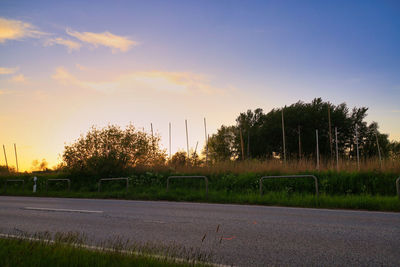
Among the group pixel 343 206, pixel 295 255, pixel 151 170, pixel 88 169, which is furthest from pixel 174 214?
pixel 88 169

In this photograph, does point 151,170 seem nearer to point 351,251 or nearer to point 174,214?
point 174,214

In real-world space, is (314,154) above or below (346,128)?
below

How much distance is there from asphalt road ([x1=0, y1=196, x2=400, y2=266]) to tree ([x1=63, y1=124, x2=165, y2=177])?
44.6 ft

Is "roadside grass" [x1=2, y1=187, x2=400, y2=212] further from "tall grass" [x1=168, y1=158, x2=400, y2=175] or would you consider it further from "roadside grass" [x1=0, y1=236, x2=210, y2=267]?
"roadside grass" [x1=0, y1=236, x2=210, y2=267]

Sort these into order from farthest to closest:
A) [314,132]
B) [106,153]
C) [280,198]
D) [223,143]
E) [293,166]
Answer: [223,143] → [314,132] → [106,153] → [293,166] → [280,198]

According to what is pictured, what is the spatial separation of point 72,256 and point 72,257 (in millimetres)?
55

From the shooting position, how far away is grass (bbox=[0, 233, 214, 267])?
14.5ft

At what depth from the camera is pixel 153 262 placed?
4.39 metres

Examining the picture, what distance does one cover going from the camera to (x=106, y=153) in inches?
992

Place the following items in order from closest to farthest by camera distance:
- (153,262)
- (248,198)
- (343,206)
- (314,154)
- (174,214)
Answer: (153,262), (174,214), (343,206), (248,198), (314,154)

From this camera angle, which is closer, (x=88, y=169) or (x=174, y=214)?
(x=174, y=214)

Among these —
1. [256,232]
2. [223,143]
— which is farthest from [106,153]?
[223,143]

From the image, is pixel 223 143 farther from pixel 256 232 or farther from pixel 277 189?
pixel 256 232

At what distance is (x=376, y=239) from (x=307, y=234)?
1.27m
